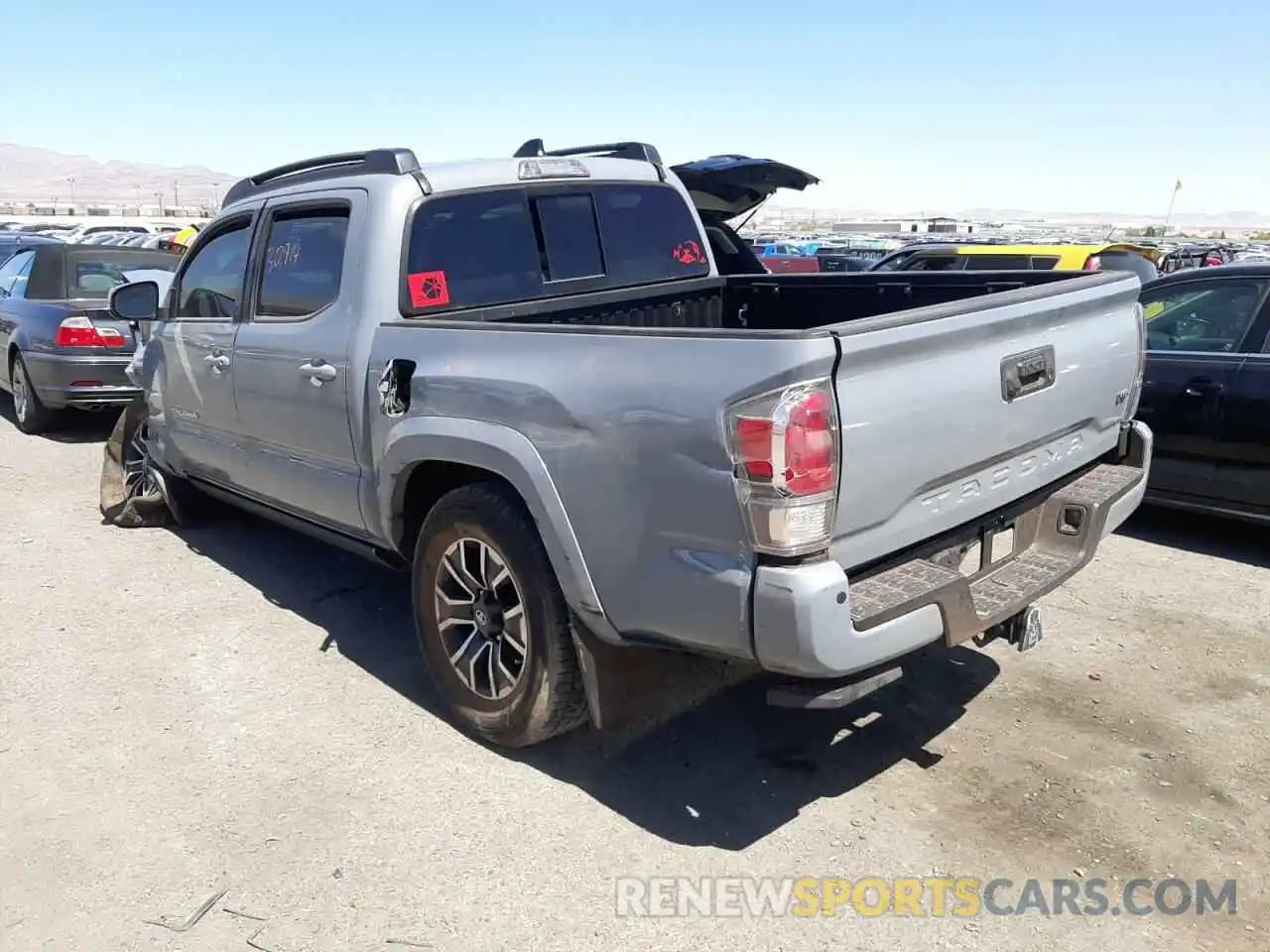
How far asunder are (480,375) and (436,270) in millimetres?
874

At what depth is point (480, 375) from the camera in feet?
10.8

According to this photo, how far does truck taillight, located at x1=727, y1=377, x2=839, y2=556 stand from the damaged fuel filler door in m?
1.53

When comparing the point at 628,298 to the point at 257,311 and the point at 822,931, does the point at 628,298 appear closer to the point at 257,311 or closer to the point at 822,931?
the point at 257,311

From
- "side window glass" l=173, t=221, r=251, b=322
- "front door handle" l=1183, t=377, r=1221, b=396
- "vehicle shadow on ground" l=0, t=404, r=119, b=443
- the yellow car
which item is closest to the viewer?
"side window glass" l=173, t=221, r=251, b=322

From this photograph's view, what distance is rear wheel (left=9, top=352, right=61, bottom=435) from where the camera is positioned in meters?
8.97

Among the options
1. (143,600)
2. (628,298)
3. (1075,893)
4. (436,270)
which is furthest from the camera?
(143,600)

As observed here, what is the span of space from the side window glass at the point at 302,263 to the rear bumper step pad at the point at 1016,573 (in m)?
2.49

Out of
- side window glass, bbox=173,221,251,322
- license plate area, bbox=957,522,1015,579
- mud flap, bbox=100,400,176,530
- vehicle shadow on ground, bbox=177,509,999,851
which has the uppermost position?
side window glass, bbox=173,221,251,322

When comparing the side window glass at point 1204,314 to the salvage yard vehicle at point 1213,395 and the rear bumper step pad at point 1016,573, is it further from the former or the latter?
the rear bumper step pad at point 1016,573

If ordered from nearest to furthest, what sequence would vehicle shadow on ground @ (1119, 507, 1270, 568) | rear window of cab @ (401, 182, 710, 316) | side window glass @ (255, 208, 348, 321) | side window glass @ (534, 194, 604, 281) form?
rear window of cab @ (401, 182, 710, 316) < side window glass @ (255, 208, 348, 321) < side window glass @ (534, 194, 604, 281) < vehicle shadow on ground @ (1119, 507, 1270, 568)

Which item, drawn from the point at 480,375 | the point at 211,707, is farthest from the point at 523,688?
the point at 211,707

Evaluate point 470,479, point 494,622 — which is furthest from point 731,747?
point 470,479

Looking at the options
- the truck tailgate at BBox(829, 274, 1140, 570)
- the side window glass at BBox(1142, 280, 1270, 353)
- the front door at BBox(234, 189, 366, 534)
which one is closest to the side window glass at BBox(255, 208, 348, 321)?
the front door at BBox(234, 189, 366, 534)

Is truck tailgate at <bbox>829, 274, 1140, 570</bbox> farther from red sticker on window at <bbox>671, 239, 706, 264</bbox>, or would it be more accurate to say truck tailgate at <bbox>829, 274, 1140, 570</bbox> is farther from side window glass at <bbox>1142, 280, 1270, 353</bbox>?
side window glass at <bbox>1142, 280, 1270, 353</bbox>
